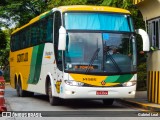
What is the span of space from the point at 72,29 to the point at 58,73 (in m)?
1.64

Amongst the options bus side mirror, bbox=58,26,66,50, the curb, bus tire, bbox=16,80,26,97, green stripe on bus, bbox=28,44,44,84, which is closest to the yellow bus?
bus side mirror, bbox=58,26,66,50

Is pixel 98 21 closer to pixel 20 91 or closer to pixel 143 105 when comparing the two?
pixel 143 105

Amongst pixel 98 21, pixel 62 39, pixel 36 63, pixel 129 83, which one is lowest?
pixel 129 83

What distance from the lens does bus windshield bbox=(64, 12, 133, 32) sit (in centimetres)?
1577

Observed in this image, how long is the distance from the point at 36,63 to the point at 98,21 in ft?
17.0

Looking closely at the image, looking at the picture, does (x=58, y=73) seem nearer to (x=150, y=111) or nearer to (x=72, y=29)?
(x=72, y=29)

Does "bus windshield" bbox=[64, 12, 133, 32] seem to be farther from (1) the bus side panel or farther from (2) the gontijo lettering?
(2) the gontijo lettering

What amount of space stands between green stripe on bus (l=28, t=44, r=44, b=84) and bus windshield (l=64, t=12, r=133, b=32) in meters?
3.46

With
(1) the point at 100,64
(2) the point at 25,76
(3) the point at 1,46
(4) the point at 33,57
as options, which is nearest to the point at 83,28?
(1) the point at 100,64

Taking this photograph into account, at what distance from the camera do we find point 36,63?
2028 centimetres

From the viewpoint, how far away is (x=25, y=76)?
22750 millimetres

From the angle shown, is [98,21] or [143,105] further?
[143,105]

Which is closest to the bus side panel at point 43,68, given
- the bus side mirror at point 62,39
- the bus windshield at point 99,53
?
the bus windshield at point 99,53

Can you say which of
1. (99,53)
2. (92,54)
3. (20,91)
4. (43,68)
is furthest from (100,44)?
(20,91)
